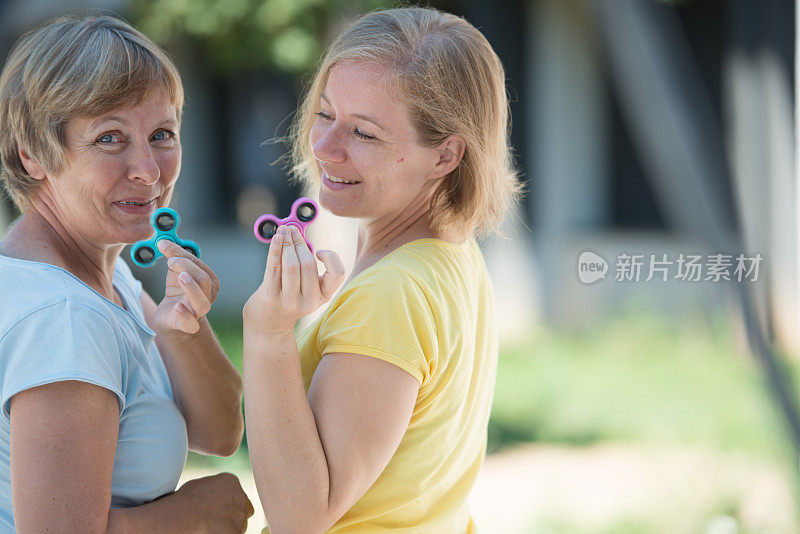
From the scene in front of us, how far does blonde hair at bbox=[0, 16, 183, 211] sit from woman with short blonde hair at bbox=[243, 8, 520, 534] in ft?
1.08

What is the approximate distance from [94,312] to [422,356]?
1.73 feet

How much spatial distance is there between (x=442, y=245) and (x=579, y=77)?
20.8 feet

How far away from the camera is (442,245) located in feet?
5.07

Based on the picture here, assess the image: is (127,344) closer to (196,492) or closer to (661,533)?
(196,492)

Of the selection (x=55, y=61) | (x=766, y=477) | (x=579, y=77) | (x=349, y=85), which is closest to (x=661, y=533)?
(x=766, y=477)

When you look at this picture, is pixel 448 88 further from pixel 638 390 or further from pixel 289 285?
pixel 638 390

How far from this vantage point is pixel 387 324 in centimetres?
133

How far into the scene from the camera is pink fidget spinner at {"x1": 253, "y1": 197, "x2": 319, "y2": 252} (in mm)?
1429

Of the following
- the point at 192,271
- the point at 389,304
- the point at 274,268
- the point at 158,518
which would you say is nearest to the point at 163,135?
the point at 192,271

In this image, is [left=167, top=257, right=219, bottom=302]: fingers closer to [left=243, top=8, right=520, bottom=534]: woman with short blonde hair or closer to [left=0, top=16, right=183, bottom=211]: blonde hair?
[left=243, top=8, right=520, bottom=534]: woman with short blonde hair

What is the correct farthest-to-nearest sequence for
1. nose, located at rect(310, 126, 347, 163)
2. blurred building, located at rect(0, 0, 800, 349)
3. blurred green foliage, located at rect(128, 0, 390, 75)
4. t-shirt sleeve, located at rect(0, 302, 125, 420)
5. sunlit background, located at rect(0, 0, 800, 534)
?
1. blurred green foliage, located at rect(128, 0, 390, 75)
2. blurred building, located at rect(0, 0, 800, 349)
3. sunlit background, located at rect(0, 0, 800, 534)
4. nose, located at rect(310, 126, 347, 163)
5. t-shirt sleeve, located at rect(0, 302, 125, 420)

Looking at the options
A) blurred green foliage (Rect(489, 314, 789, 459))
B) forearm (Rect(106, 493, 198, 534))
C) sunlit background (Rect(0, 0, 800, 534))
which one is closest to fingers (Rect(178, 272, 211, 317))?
forearm (Rect(106, 493, 198, 534))

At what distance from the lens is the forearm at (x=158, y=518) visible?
1379mm

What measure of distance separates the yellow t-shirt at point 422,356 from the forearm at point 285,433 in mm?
91
